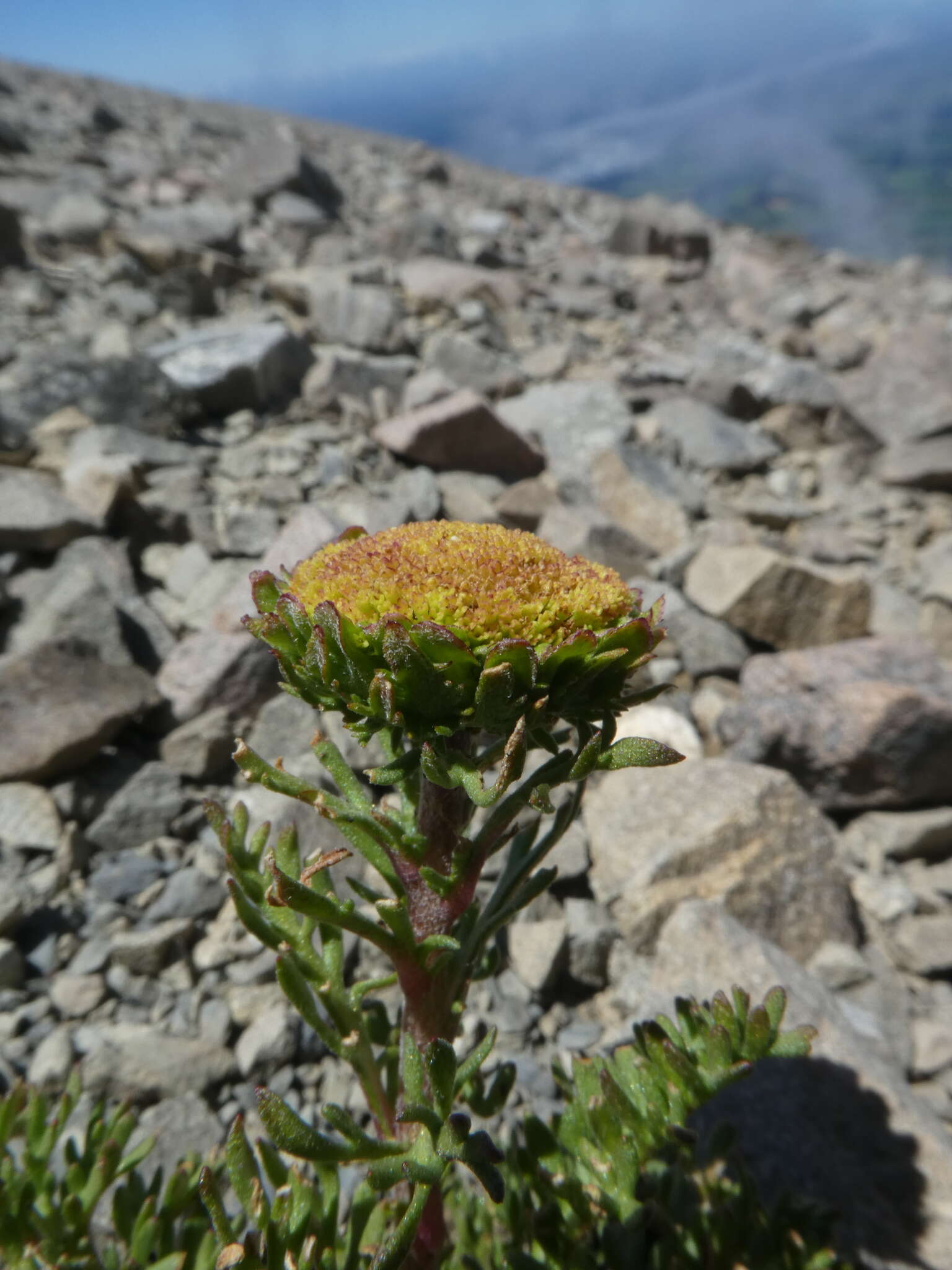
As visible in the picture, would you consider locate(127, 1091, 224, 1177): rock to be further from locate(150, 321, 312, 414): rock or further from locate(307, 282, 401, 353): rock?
locate(307, 282, 401, 353): rock

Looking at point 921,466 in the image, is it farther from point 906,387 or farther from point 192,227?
point 192,227

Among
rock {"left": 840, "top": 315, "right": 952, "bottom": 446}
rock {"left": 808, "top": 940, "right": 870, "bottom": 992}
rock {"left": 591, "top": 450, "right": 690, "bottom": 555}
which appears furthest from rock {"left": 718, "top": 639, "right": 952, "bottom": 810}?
rock {"left": 840, "top": 315, "right": 952, "bottom": 446}

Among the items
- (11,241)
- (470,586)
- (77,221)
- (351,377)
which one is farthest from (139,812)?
(77,221)

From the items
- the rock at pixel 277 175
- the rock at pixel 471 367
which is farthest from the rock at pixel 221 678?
the rock at pixel 277 175

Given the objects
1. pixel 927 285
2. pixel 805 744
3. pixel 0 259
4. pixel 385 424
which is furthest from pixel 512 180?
pixel 805 744

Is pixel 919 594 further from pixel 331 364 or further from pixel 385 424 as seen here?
pixel 331 364

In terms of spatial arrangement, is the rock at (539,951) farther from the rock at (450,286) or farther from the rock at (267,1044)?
the rock at (450,286)
